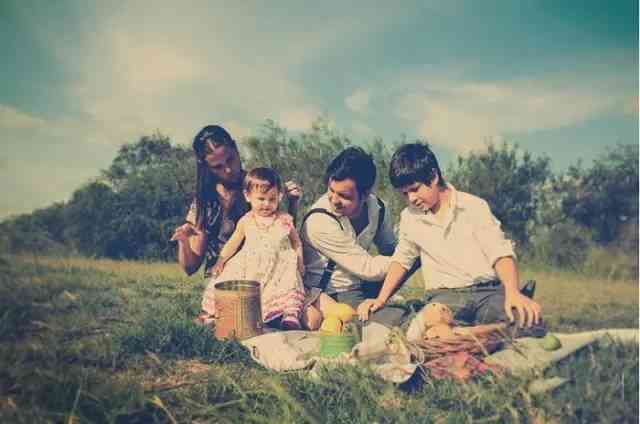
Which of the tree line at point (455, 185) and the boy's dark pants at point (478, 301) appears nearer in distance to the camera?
the boy's dark pants at point (478, 301)

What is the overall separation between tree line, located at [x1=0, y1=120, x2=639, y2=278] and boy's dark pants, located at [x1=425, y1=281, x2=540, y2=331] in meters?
0.56

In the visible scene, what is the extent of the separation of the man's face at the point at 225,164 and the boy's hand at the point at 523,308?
2118 millimetres

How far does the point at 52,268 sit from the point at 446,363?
8.29 feet

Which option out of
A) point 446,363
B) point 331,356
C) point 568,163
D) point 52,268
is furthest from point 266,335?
point 568,163

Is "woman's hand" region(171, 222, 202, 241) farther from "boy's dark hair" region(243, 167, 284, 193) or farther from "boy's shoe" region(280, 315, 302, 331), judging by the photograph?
"boy's shoe" region(280, 315, 302, 331)

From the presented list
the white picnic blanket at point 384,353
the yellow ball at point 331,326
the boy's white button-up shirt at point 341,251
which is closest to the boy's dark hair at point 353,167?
the boy's white button-up shirt at point 341,251

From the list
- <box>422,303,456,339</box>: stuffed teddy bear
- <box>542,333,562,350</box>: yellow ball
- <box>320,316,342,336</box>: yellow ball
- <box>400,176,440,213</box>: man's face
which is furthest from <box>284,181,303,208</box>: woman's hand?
<box>542,333,562,350</box>: yellow ball

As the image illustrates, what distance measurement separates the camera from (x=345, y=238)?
13.4ft

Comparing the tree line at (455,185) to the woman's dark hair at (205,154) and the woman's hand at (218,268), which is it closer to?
the woman's dark hair at (205,154)

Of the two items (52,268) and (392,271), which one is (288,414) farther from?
(52,268)

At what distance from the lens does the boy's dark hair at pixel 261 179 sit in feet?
13.0

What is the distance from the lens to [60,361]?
2945 millimetres

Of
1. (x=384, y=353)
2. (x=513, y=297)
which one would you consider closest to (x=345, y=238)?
(x=384, y=353)

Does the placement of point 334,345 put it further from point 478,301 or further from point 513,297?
point 513,297
